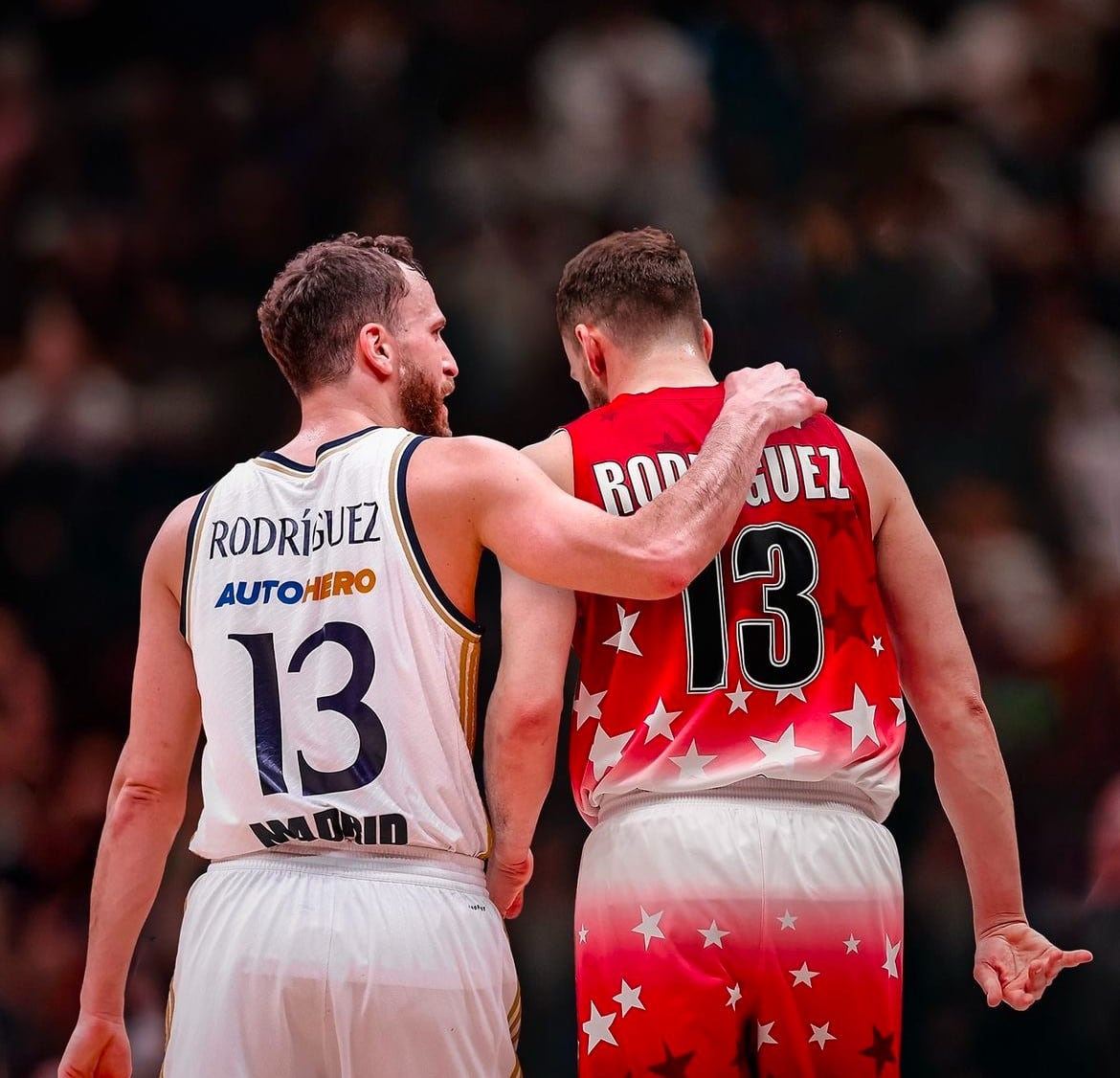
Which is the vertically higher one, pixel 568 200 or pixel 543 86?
pixel 543 86

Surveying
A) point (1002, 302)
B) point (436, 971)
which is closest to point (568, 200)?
point (1002, 302)

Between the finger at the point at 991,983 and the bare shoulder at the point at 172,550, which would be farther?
the bare shoulder at the point at 172,550

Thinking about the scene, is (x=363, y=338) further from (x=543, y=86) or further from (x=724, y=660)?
(x=543, y=86)

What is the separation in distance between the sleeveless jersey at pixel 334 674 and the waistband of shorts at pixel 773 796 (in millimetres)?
346

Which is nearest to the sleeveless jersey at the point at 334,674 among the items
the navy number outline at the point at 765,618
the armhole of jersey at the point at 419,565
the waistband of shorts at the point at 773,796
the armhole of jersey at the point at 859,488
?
the armhole of jersey at the point at 419,565

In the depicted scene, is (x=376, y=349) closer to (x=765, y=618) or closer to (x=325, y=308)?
(x=325, y=308)

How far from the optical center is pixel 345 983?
257 cm

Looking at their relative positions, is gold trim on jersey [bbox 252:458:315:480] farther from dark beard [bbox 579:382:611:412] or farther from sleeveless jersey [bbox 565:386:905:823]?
dark beard [bbox 579:382:611:412]

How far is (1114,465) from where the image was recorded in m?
5.76

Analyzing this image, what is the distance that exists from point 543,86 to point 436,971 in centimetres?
465

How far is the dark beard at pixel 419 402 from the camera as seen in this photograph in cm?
321

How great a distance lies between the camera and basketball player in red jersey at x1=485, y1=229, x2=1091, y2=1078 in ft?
8.73

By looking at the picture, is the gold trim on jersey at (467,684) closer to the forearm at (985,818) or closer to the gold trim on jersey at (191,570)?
the gold trim on jersey at (191,570)

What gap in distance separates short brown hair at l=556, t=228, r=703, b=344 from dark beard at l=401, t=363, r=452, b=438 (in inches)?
15.5
